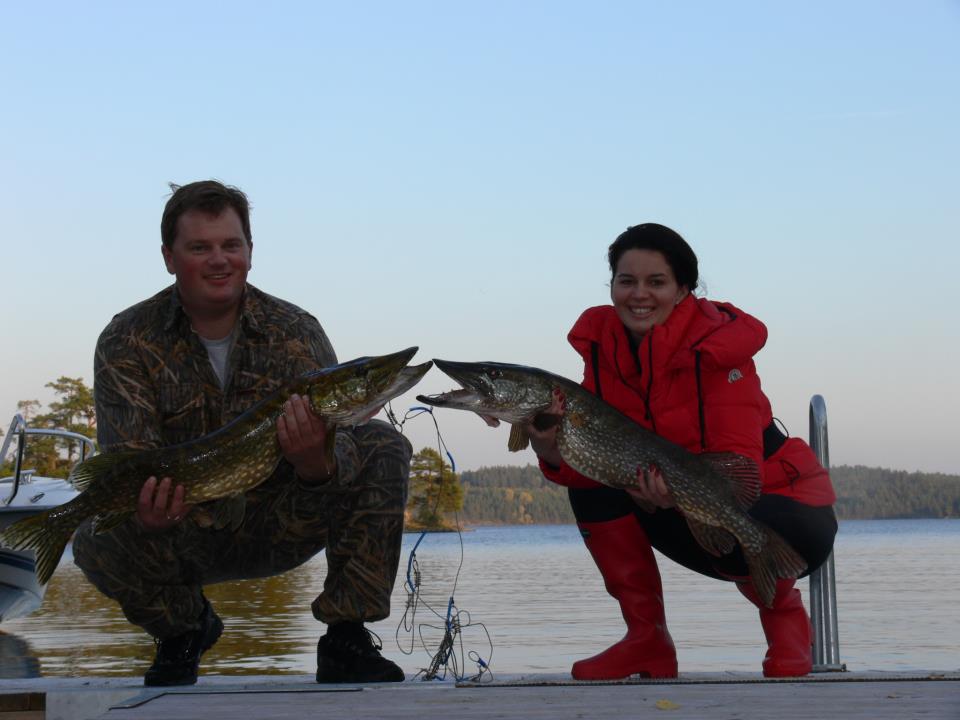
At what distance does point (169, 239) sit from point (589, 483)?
6.73ft

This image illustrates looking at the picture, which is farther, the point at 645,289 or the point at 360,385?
the point at 645,289

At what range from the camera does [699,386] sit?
4285 millimetres

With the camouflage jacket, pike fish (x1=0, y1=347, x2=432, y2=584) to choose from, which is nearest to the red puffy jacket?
pike fish (x1=0, y1=347, x2=432, y2=584)

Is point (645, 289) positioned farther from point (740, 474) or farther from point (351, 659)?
point (351, 659)

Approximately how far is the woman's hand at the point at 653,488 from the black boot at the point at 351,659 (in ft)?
3.73

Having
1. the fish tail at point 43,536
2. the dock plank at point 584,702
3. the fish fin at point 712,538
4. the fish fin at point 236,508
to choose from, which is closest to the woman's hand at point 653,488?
the fish fin at point 712,538

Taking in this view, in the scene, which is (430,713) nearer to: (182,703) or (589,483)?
(182,703)

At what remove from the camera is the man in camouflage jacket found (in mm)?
4141

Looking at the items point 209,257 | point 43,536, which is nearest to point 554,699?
point 43,536

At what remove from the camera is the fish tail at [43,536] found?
3.94m

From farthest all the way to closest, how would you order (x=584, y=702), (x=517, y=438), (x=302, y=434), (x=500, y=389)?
(x=517, y=438) < (x=500, y=389) < (x=302, y=434) < (x=584, y=702)

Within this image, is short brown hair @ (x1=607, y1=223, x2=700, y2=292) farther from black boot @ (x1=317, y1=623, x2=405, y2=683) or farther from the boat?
the boat

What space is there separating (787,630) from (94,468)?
→ 2.69 metres

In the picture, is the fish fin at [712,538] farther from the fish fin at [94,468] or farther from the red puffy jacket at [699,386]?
the fish fin at [94,468]
